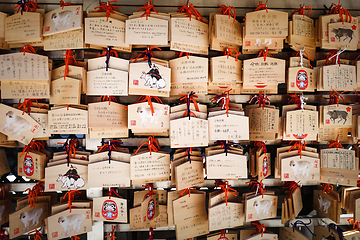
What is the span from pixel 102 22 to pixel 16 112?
2.74 feet

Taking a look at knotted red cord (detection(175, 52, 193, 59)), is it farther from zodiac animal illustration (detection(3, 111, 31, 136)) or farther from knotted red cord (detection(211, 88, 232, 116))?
zodiac animal illustration (detection(3, 111, 31, 136))

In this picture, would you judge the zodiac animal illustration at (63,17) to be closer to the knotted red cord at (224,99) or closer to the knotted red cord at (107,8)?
the knotted red cord at (107,8)

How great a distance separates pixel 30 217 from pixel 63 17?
140 centimetres

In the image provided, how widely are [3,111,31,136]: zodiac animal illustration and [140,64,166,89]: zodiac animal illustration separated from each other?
2.78 ft

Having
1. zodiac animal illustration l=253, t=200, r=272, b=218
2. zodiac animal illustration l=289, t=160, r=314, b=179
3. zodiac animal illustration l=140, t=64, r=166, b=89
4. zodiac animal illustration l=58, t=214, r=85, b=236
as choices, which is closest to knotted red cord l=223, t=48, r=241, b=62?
zodiac animal illustration l=140, t=64, r=166, b=89

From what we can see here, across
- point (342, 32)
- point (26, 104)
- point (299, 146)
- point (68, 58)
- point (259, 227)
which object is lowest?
point (259, 227)

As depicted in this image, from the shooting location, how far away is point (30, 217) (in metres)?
1.52

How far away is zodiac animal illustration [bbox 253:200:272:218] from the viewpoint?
5.32ft

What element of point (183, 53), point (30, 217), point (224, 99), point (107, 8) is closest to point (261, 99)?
point (224, 99)

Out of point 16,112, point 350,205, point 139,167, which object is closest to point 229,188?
point 139,167

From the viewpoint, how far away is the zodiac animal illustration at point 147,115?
1.44m

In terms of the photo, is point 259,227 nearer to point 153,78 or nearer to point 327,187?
point 327,187

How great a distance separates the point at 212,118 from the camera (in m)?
1.45

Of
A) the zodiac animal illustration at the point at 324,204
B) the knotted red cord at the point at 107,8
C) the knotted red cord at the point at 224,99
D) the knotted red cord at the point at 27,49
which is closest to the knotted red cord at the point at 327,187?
the zodiac animal illustration at the point at 324,204
